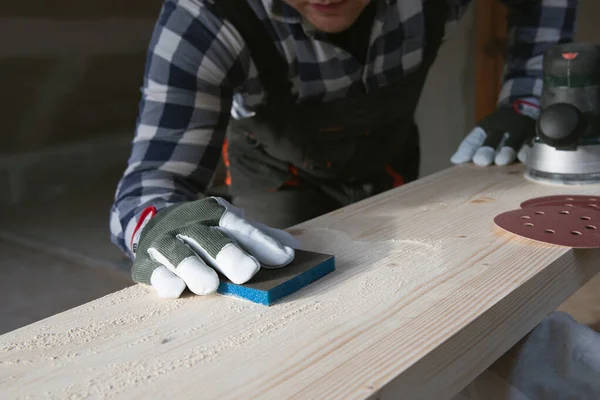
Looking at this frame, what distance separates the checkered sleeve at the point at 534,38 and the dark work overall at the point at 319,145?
0.67ft

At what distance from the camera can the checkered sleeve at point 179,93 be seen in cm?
110

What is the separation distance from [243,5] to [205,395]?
2.66 feet

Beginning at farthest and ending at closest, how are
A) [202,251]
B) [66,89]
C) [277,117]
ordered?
[66,89]
[277,117]
[202,251]

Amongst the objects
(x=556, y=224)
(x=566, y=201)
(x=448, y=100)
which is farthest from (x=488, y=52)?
(x=556, y=224)

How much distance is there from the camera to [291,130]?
55.6 inches

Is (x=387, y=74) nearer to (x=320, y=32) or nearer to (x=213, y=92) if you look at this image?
(x=320, y=32)

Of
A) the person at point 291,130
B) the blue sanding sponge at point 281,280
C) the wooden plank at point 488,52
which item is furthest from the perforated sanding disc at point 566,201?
the wooden plank at point 488,52

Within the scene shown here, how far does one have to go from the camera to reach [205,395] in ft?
1.70

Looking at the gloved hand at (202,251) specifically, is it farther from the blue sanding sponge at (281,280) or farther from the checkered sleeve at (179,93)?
the checkered sleeve at (179,93)

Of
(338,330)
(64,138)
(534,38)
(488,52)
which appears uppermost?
(534,38)

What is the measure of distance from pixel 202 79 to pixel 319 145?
388mm

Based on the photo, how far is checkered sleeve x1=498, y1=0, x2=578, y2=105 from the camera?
1.46 metres

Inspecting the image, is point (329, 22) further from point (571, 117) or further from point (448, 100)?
point (448, 100)

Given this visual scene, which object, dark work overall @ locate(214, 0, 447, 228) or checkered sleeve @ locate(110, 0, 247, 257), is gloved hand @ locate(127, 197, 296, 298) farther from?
dark work overall @ locate(214, 0, 447, 228)
